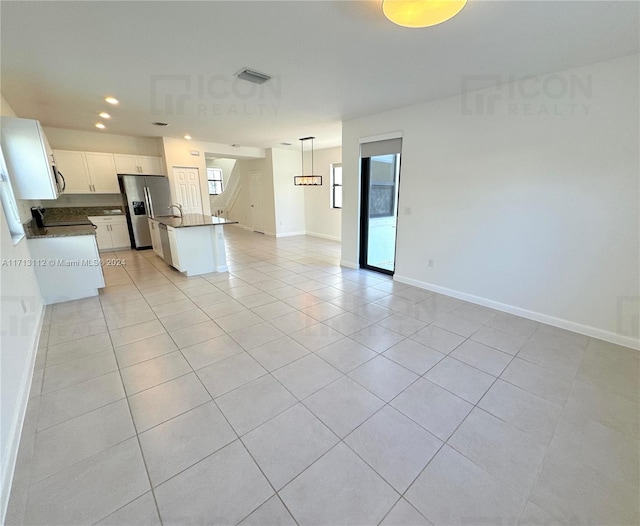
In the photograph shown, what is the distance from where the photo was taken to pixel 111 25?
204 centimetres

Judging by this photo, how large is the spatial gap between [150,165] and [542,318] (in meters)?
8.03

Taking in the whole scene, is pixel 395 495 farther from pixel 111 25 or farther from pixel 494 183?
pixel 111 25

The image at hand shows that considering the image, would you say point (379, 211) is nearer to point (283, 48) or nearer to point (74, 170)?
point (283, 48)

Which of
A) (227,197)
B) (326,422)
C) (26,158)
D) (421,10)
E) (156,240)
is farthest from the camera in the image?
(227,197)

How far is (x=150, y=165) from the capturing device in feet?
21.8

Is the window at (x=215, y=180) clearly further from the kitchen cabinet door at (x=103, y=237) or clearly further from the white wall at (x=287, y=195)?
the kitchen cabinet door at (x=103, y=237)

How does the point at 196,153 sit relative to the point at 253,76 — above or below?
below

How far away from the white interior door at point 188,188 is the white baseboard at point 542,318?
5.86m

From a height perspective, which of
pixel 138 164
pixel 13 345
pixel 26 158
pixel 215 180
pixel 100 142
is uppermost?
pixel 100 142

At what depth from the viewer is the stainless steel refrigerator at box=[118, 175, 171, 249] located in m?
6.18

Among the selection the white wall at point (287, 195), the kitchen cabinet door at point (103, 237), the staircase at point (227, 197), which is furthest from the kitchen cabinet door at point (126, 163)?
the staircase at point (227, 197)

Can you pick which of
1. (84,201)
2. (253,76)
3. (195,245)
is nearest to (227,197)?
(84,201)

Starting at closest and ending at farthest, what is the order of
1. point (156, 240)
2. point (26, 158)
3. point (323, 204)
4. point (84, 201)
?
point (26, 158)
point (156, 240)
point (84, 201)
point (323, 204)

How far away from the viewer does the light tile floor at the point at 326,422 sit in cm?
132
